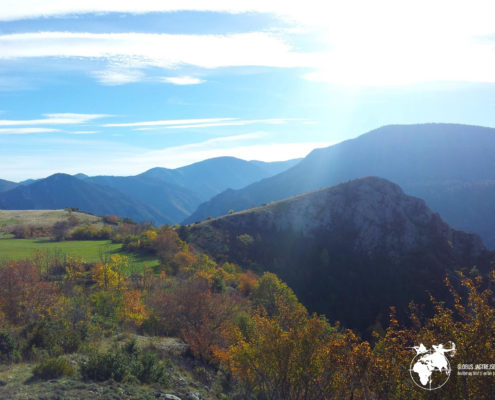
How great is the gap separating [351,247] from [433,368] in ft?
312

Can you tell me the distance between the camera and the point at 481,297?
36.0ft

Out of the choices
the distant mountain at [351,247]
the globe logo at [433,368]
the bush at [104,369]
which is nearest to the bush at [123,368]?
the bush at [104,369]

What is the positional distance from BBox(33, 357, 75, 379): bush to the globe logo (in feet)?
48.6

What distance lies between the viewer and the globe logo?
9930mm

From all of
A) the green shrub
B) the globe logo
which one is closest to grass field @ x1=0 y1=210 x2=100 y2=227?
the green shrub

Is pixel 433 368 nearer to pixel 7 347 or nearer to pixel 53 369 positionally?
pixel 53 369

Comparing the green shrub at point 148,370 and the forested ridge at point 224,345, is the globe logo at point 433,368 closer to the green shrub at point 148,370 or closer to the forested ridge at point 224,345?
the forested ridge at point 224,345

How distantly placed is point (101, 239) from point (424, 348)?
8052 centimetres

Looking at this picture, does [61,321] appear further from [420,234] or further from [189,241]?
[420,234]

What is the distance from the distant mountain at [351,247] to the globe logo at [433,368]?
7124cm

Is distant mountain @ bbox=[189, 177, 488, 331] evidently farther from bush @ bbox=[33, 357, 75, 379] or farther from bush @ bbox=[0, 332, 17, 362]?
bush @ bbox=[33, 357, 75, 379]

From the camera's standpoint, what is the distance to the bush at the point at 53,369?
46.6 ft

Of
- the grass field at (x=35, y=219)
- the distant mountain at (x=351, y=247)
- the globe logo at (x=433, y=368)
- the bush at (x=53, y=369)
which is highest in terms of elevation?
the grass field at (x=35, y=219)

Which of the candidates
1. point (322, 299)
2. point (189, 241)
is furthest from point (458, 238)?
point (189, 241)
